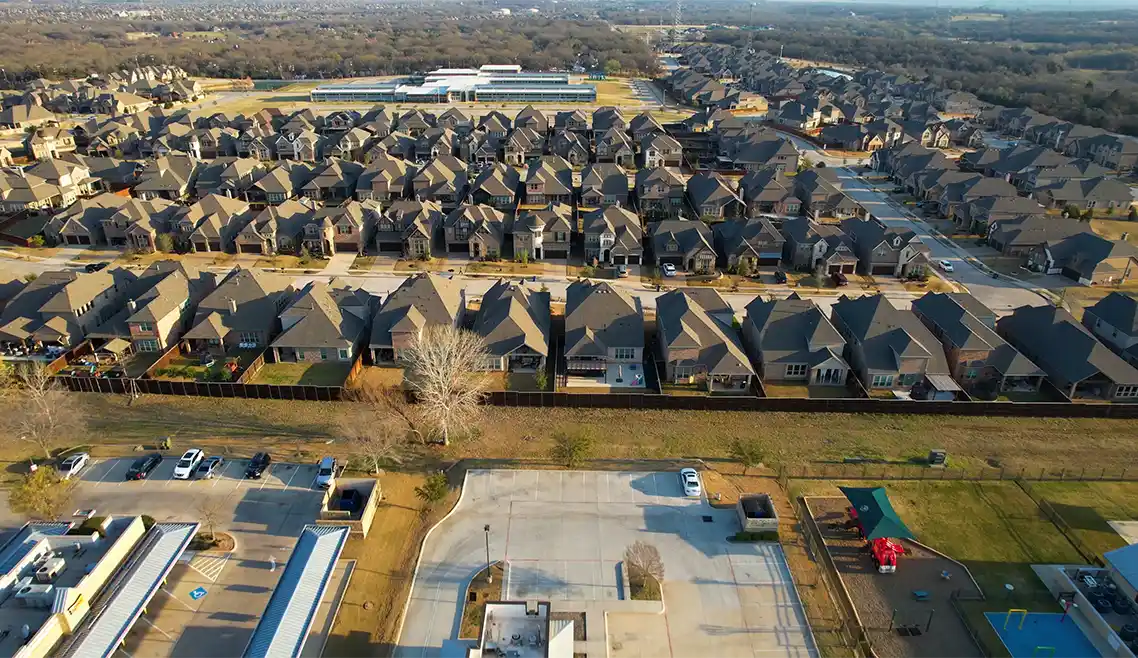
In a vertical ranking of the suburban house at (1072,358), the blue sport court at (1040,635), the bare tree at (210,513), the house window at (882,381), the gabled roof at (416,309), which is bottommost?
the blue sport court at (1040,635)

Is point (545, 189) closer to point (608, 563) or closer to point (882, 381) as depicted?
point (882, 381)

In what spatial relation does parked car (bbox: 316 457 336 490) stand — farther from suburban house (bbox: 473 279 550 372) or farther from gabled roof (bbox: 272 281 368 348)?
suburban house (bbox: 473 279 550 372)

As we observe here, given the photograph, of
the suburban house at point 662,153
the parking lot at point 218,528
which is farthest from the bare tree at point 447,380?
the suburban house at point 662,153

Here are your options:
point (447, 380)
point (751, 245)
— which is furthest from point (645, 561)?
point (751, 245)

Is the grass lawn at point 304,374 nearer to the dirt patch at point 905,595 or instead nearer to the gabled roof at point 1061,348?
the dirt patch at point 905,595

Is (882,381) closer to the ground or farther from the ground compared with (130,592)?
closer to the ground

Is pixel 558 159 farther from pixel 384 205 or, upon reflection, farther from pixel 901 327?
pixel 901 327
